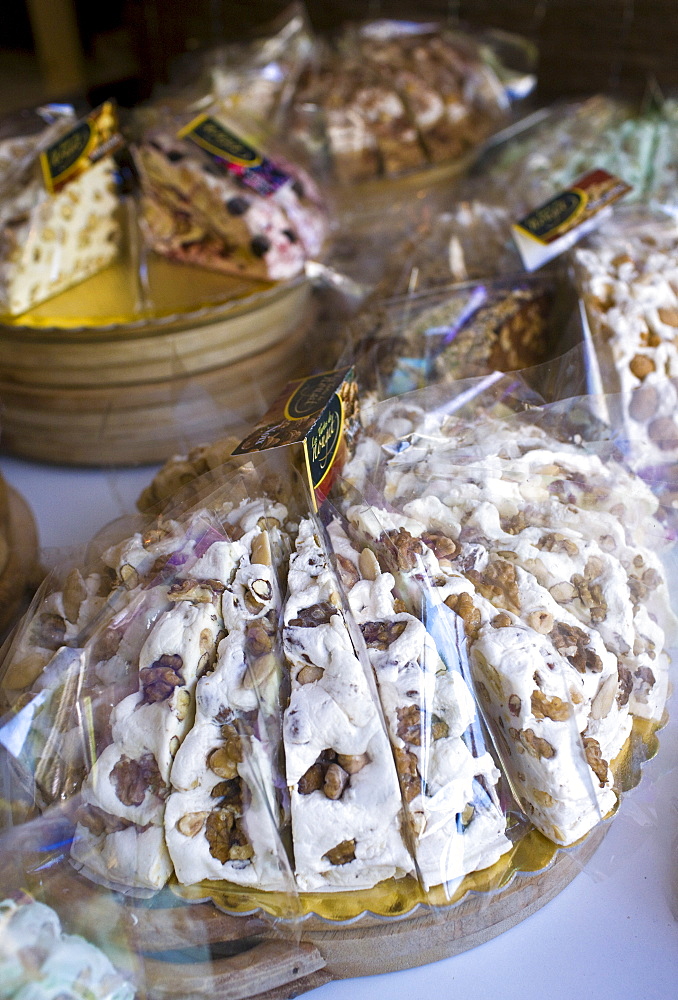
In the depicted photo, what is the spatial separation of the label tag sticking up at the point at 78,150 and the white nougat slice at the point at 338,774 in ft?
3.86

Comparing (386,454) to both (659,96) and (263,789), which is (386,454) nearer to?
(263,789)

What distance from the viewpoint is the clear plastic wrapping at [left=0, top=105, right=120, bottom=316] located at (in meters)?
1.48

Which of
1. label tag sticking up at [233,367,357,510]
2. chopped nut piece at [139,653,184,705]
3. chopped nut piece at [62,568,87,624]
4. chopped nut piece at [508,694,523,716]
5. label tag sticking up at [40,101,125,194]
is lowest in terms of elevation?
chopped nut piece at [508,694,523,716]

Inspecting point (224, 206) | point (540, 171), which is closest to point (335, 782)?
point (224, 206)

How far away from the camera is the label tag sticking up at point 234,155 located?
1.58 metres

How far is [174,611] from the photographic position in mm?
791

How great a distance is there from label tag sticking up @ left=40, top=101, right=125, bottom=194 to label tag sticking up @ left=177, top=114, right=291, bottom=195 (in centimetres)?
15

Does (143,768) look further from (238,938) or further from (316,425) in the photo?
(316,425)

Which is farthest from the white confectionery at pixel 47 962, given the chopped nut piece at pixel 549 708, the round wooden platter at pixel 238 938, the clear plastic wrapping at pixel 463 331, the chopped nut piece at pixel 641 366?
the chopped nut piece at pixel 641 366

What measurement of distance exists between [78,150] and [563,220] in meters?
0.92

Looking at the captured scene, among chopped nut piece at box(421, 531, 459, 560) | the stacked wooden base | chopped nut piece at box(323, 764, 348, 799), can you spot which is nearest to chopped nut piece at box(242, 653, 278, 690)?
chopped nut piece at box(323, 764, 348, 799)

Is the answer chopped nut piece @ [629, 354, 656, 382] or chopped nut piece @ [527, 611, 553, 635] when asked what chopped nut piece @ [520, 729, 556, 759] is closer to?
chopped nut piece @ [527, 611, 553, 635]

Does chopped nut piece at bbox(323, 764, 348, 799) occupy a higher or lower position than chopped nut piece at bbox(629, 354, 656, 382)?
higher

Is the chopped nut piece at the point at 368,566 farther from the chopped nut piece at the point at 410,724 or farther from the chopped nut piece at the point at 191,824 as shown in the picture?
the chopped nut piece at the point at 191,824
